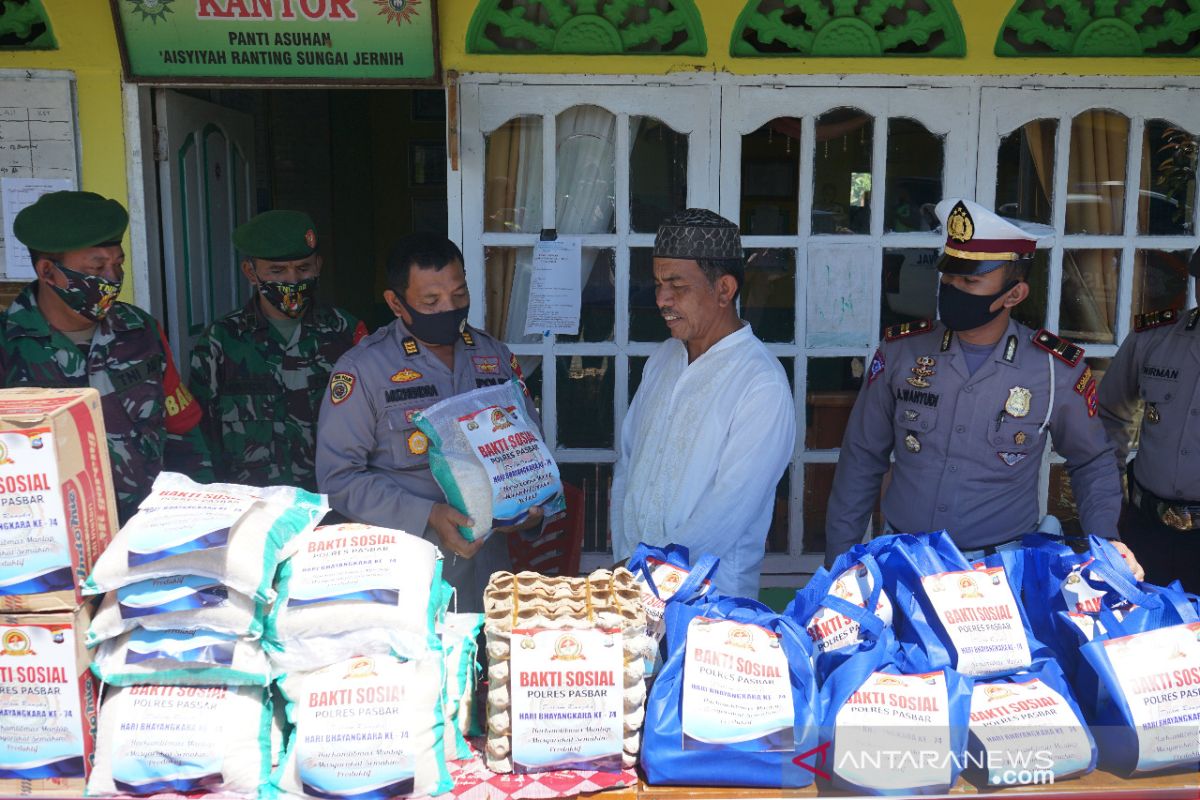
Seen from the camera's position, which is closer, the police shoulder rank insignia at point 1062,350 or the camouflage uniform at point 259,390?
the police shoulder rank insignia at point 1062,350

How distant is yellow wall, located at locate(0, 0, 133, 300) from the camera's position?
12.0 ft

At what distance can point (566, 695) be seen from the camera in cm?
179

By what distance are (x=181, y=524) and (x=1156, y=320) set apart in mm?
3011

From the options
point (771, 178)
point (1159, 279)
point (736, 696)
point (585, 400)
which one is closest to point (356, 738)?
point (736, 696)

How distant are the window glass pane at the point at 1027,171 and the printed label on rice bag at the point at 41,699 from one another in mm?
3567

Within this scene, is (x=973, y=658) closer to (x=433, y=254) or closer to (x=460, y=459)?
(x=460, y=459)

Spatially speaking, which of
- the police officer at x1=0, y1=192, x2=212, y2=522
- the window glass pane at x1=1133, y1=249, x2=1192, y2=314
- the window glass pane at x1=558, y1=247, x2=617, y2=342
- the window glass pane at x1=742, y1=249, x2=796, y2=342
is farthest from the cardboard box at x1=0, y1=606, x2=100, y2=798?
the window glass pane at x1=1133, y1=249, x2=1192, y2=314

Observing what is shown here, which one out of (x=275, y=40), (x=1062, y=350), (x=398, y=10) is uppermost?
(x=398, y=10)

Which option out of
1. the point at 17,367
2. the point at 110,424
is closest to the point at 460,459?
the point at 110,424

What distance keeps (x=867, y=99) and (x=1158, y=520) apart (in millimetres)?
1838

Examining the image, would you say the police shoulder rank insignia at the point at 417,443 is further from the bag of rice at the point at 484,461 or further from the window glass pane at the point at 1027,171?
the window glass pane at the point at 1027,171

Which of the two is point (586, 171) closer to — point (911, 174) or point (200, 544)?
point (911, 174)

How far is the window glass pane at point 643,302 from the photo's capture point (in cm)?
392

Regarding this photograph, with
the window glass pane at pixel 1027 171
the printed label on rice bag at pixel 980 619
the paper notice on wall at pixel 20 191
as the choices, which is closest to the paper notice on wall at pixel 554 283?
the window glass pane at pixel 1027 171
